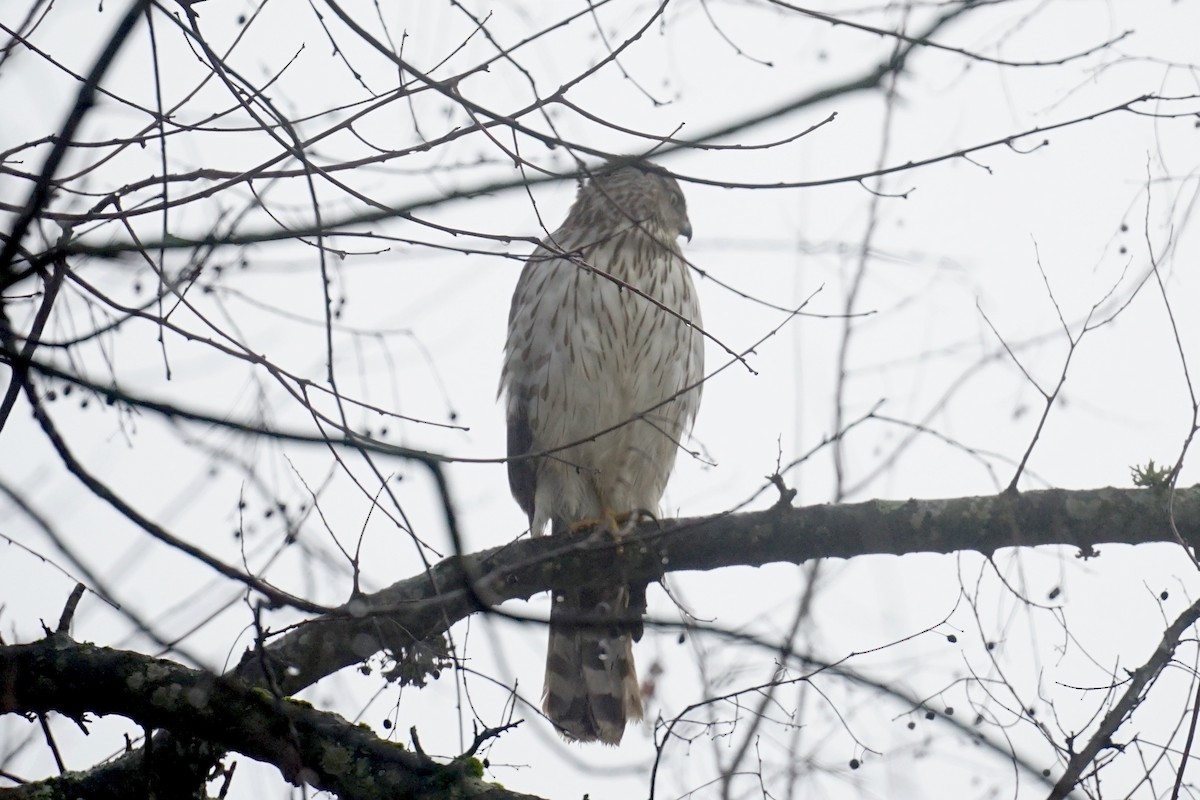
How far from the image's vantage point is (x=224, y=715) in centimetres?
280

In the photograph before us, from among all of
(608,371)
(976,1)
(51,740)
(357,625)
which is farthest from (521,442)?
(976,1)

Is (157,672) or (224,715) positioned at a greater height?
(157,672)

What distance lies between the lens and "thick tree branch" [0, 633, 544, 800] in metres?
2.74

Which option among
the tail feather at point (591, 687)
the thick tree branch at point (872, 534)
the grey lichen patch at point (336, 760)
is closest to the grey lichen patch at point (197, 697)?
the grey lichen patch at point (336, 760)

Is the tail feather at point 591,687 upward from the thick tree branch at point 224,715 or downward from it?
upward

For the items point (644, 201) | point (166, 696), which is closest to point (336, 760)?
point (166, 696)

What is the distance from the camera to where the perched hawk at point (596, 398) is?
4.92 meters

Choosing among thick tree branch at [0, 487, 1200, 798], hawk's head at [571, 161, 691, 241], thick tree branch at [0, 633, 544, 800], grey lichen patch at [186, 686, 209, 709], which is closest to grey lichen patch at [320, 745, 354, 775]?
thick tree branch at [0, 633, 544, 800]

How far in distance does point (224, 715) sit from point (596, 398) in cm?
241

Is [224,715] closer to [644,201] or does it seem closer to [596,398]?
[596,398]

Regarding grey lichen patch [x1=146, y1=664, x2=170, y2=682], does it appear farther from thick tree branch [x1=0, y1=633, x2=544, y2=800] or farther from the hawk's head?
the hawk's head

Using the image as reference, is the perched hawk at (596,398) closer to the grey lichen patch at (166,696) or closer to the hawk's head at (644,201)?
the hawk's head at (644,201)

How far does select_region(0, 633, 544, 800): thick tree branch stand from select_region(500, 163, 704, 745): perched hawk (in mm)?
1981

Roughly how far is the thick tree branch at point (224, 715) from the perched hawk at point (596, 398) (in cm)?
198
